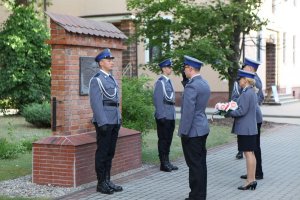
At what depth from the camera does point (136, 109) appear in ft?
36.5

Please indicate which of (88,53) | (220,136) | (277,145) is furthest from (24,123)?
(88,53)

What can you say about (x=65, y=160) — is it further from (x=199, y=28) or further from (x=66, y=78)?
(x=199, y=28)

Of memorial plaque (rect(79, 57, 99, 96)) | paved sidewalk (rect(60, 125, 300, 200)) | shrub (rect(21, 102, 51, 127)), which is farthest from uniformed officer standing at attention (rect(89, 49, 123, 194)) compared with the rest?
shrub (rect(21, 102, 51, 127))

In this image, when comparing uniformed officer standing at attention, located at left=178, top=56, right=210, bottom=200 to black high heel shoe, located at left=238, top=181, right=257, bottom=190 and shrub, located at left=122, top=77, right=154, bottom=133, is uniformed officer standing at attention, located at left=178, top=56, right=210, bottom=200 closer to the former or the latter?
black high heel shoe, located at left=238, top=181, right=257, bottom=190

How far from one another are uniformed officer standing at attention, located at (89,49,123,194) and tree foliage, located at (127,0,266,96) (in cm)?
935

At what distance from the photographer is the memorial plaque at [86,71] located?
9.04 m

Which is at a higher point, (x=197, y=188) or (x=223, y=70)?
(x=223, y=70)

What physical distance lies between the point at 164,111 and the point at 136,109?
3.82ft

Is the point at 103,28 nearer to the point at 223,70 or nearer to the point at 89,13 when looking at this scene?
the point at 223,70

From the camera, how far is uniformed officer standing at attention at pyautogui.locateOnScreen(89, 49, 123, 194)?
8172 millimetres

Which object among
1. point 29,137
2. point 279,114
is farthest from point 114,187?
point 279,114

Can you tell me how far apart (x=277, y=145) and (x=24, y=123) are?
7931 millimetres

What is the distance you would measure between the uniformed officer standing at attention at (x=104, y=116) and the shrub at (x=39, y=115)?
8290 mm

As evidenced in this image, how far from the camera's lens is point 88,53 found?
30.3 feet
